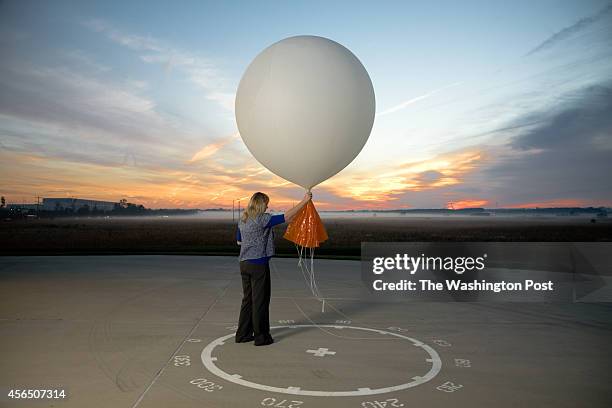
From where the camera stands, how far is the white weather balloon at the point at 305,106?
548 cm

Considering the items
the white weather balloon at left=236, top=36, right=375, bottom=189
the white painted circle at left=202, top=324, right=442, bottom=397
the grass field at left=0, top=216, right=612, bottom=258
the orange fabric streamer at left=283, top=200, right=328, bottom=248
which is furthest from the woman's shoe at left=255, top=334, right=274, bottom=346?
the grass field at left=0, top=216, right=612, bottom=258

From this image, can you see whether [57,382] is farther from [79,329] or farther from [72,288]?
[72,288]

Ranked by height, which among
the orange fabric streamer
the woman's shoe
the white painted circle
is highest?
the orange fabric streamer

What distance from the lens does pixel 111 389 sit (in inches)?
159

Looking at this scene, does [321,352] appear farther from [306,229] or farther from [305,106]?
[305,106]

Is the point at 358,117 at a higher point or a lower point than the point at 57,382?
higher

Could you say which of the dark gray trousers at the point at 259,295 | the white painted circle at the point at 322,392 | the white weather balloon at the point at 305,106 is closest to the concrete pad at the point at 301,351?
the white painted circle at the point at 322,392

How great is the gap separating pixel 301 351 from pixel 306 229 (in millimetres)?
1488

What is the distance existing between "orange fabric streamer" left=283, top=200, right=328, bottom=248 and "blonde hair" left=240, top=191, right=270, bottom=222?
1.64 ft

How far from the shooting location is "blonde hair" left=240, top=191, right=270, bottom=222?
5406mm

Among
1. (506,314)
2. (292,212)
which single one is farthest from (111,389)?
(506,314)

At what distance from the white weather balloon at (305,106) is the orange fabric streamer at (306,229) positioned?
0.51m

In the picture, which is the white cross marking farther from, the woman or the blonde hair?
the blonde hair

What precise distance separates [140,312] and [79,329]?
121cm
